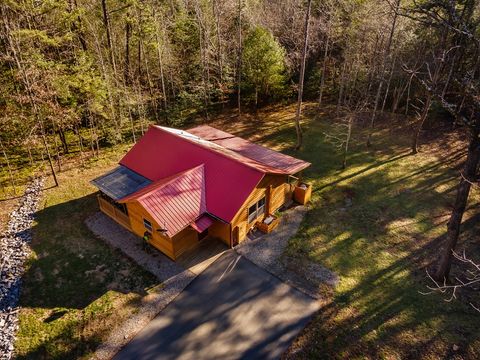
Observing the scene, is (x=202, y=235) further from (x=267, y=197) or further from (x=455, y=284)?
(x=455, y=284)

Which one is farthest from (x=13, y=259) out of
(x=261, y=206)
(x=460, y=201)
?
(x=460, y=201)

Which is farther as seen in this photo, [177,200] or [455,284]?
[177,200]

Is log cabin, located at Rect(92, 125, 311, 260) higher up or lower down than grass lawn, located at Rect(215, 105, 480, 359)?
higher up

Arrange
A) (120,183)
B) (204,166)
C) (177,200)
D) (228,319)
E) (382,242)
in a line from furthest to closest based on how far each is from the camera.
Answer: (120,183)
(204,166)
(382,242)
(177,200)
(228,319)

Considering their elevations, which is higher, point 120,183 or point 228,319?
point 120,183

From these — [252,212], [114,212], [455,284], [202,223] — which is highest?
[202,223]

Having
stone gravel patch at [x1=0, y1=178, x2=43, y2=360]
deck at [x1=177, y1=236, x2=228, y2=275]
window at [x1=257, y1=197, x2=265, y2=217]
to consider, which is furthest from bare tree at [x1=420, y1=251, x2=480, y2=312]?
stone gravel patch at [x1=0, y1=178, x2=43, y2=360]

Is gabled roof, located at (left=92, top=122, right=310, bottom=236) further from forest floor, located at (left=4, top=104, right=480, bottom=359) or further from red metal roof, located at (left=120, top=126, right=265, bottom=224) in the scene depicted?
forest floor, located at (left=4, top=104, right=480, bottom=359)
